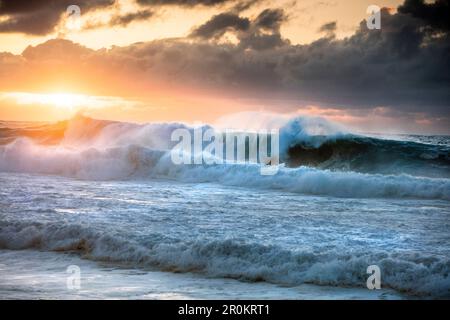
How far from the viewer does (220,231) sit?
9.89m

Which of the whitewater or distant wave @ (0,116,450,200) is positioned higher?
distant wave @ (0,116,450,200)

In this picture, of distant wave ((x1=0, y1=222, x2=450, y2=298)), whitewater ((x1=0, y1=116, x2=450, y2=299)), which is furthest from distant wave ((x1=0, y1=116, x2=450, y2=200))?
distant wave ((x1=0, y1=222, x2=450, y2=298))

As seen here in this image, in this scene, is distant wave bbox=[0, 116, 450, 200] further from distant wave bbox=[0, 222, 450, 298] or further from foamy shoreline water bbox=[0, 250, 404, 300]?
foamy shoreline water bbox=[0, 250, 404, 300]

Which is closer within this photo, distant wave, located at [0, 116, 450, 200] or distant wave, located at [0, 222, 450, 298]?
distant wave, located at [0, 222, 450, 298]

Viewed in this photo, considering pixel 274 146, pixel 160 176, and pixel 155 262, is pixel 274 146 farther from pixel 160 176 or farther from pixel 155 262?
pixel 155 262

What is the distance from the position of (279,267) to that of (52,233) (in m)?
4.47

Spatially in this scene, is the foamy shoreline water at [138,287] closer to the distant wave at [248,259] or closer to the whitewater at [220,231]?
the whitewater at [220,231]

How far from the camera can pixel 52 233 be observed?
9758mm

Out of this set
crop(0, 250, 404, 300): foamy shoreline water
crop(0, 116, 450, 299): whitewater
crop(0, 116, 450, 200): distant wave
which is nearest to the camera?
crop(0, 250, 404, 300): foamy shoreline water

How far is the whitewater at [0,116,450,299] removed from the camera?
721 cm

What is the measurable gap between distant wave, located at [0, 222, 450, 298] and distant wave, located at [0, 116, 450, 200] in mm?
8848

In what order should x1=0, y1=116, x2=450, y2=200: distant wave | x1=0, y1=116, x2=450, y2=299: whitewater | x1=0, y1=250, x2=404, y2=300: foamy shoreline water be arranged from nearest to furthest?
x1=0, y1=250, x2=404, y2=300: foamy shoreline water → x1=0, y1=116, x2=450, y2=299: whitewater → x1=0, y1=116, x2=450, y2=200: distant wave

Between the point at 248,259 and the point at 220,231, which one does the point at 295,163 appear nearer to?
the point at 220,231
